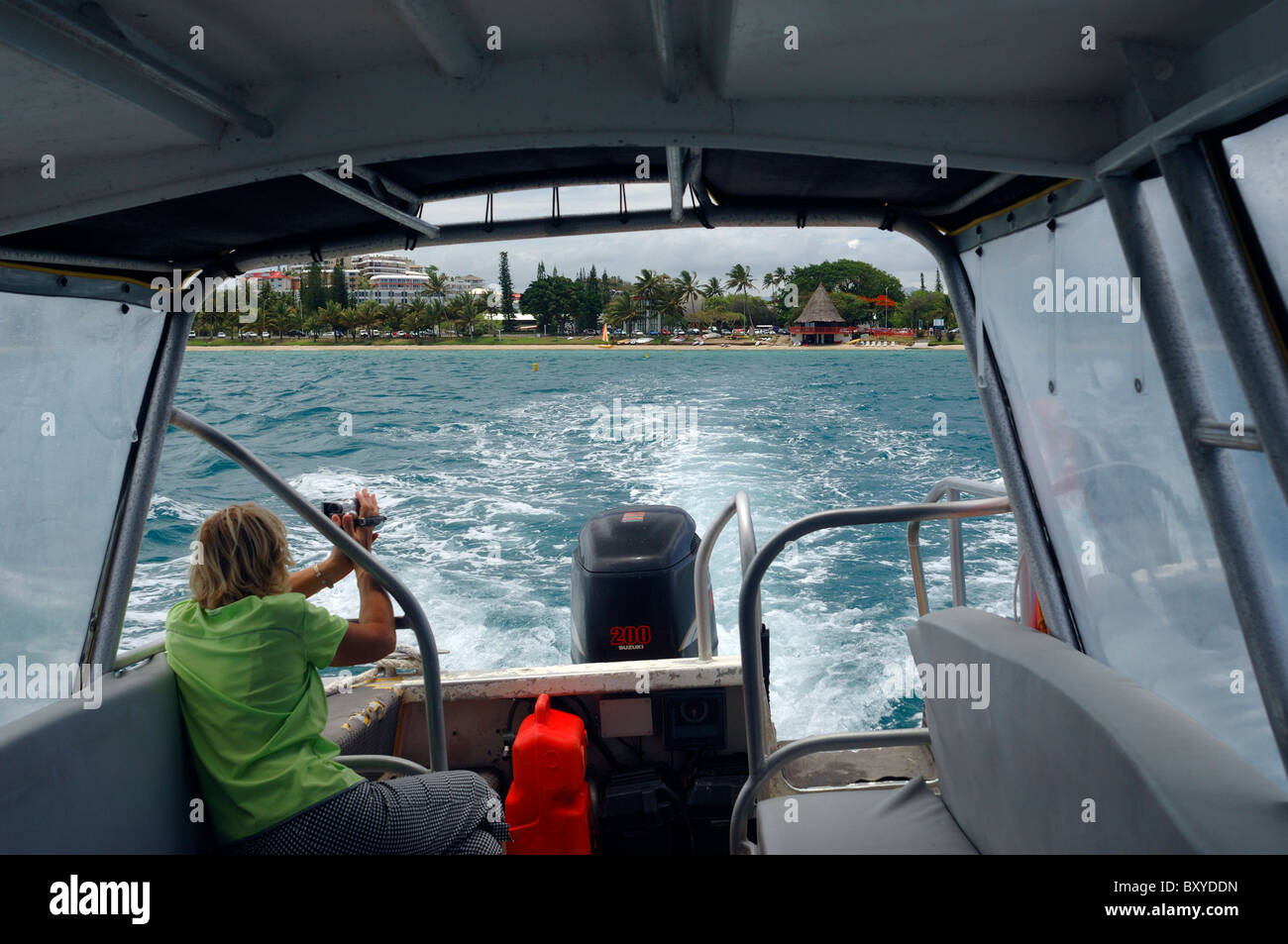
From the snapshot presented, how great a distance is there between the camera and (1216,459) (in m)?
1.26

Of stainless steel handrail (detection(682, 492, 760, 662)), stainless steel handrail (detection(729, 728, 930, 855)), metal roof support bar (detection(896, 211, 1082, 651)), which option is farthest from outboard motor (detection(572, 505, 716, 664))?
metal roof support bar (detection(896, 211, 1082, 651))

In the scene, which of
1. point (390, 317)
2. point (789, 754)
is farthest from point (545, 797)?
point (390, 317)

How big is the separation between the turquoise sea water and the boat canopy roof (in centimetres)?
436

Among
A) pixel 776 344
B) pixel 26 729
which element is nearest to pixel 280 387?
pixel 26 729

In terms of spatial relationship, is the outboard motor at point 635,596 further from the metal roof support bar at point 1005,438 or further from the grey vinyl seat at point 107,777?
the grey vinyl seat at point 107,777

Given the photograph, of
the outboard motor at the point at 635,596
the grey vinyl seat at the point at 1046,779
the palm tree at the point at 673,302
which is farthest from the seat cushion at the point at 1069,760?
the palm tree at the point at 673,302

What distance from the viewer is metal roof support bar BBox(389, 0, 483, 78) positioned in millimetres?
1159

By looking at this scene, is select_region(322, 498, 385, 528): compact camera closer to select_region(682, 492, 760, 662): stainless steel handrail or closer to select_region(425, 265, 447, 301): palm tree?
select_region(682, 492, 760, 662): stainless steel handrail

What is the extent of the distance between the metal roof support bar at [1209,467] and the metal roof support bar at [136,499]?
227 cm

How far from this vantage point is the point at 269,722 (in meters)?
1.60

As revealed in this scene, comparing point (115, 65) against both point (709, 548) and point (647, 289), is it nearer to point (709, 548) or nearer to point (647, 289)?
point (709, 548)

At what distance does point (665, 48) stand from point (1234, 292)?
0.90 m

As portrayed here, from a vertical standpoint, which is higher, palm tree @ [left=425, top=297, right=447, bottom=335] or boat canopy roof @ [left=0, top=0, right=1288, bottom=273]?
palm tree @ [left=425, top=297, right=447, bottom=335]
